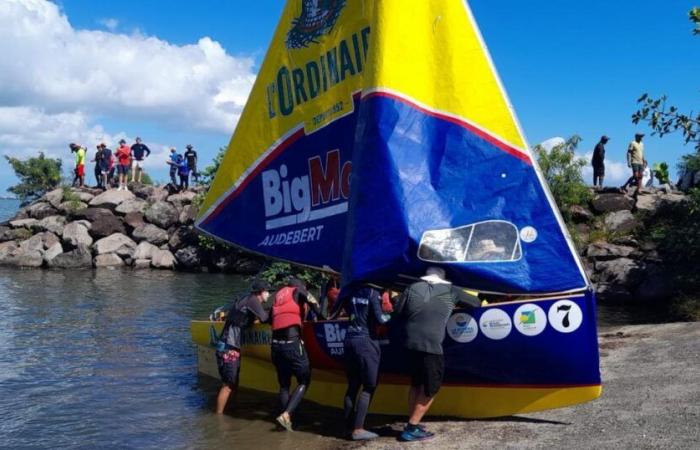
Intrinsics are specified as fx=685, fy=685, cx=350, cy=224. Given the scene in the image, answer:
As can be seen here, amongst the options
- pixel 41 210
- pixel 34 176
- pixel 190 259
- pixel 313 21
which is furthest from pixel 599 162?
pixel 34 176

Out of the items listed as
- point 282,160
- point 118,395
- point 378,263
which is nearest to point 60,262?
point 118,395

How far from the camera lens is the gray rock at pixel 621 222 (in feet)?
86.5

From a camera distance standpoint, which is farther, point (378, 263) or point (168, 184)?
point (168, 184)

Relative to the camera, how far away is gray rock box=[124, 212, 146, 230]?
34.2m

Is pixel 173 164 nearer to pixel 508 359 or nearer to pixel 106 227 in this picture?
pixel 106 227

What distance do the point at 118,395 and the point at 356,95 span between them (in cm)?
653

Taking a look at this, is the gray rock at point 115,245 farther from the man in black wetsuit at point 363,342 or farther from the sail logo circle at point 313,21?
the man in black wetsuit at point 363,342

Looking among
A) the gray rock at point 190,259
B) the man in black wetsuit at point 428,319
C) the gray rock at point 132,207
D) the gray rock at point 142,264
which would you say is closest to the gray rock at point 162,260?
the gray rock at point 142,264

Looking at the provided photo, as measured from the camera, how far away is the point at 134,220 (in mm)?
34219

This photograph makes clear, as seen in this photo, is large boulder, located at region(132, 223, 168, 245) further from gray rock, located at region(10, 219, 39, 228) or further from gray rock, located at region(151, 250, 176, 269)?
gray rock, located at region(10, 219, 39, 228)

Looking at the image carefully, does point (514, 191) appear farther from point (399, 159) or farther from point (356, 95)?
point (356, 95)

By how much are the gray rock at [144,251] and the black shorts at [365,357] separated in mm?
25989

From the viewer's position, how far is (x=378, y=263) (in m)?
8.03

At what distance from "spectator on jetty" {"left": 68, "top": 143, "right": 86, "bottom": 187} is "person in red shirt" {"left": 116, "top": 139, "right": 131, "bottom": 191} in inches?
75.1
